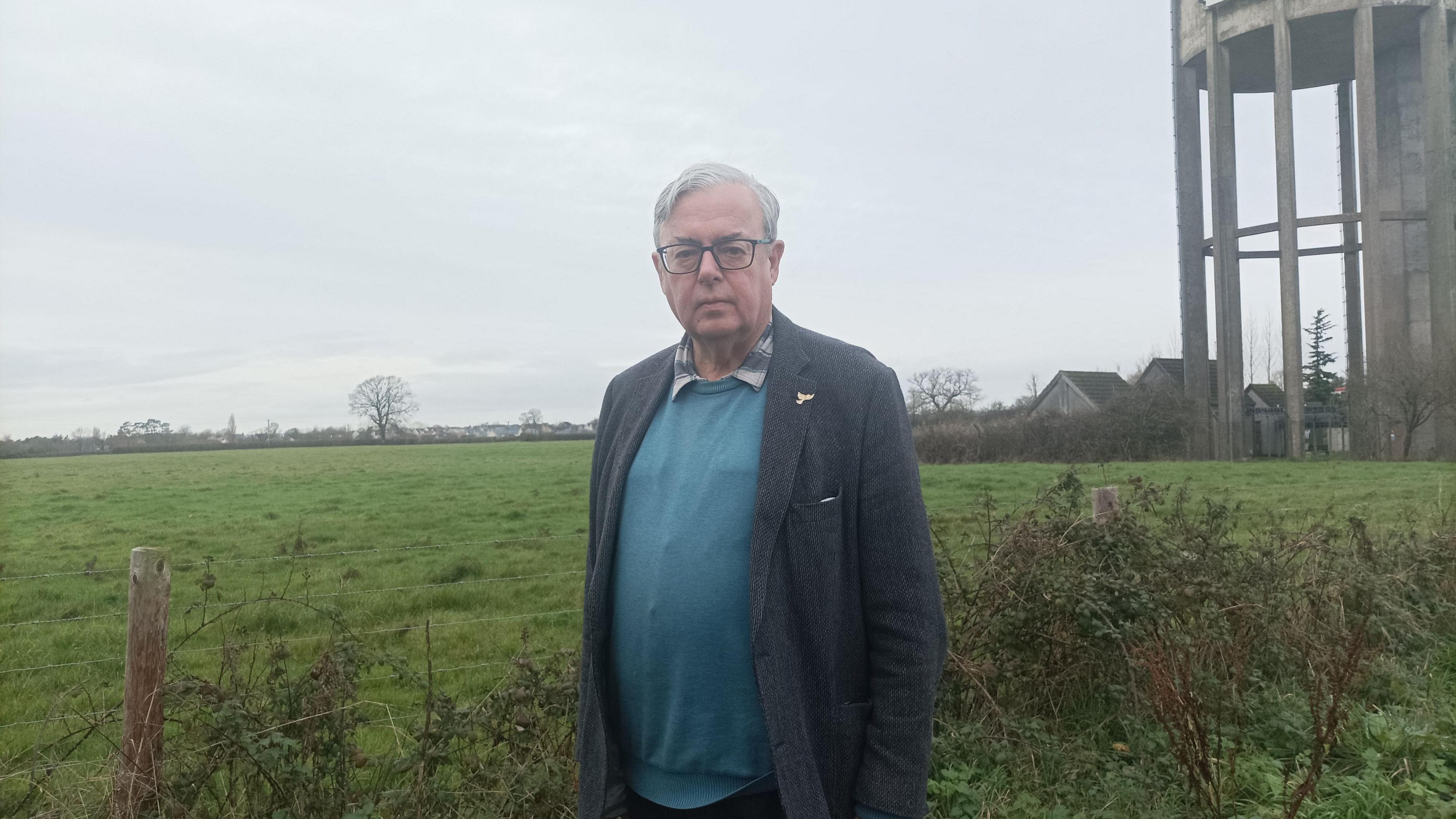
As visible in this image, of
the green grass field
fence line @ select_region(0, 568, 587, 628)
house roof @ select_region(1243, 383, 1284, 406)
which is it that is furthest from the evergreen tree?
fence line @ select_region(0, 568, 587, 628)

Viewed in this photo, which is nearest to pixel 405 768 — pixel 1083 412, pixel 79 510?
pixel 79 510

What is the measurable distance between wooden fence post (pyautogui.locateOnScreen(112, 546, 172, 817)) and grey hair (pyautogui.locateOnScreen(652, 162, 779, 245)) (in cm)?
237

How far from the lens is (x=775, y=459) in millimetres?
1922

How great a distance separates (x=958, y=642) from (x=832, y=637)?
273 centimetres

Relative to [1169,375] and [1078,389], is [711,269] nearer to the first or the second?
[1169,375]

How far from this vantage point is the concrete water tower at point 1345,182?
2778cm

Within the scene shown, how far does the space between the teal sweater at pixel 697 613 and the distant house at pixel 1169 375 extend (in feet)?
114

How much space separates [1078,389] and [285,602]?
134 feet

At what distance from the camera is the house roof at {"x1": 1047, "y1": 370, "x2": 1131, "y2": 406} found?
4309cm

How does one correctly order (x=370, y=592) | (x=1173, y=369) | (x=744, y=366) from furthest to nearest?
1. (x=1173, y=369)
2. (x=370, y=592)
3. (x=744, y=366)

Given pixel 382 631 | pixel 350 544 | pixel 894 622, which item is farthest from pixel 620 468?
pixel 350 544

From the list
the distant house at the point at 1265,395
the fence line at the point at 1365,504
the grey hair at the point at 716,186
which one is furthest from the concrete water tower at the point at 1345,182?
the grey hair at the point at 716,186

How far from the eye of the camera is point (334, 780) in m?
3.30

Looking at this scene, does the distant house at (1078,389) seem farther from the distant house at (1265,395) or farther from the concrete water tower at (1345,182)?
the concrete water tower at (1345,182)
